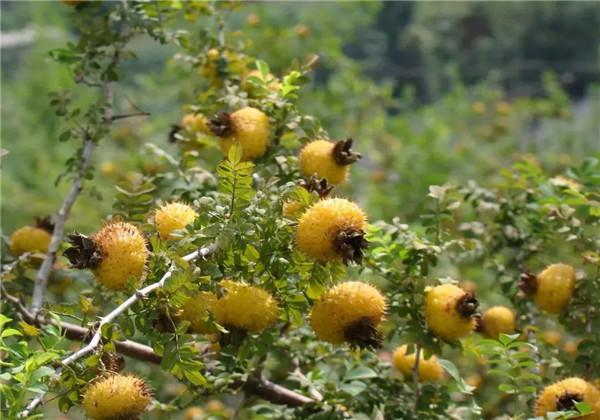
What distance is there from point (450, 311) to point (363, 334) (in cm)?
16

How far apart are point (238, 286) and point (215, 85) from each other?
26.6 inches

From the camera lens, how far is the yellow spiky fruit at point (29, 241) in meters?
1.60

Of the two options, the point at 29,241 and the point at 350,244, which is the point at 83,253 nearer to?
the point at 350,244

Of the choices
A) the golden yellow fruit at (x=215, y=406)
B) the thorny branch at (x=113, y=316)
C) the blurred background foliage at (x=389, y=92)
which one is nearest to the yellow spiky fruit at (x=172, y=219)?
the thorny branch at (x=113, y=316)

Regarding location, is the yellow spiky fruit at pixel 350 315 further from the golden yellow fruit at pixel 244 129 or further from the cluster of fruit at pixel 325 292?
the golden yellow fruit at pixel 244 129

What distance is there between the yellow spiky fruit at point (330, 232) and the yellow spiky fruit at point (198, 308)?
0.13 meters

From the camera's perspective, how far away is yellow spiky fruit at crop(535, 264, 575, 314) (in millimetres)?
1407

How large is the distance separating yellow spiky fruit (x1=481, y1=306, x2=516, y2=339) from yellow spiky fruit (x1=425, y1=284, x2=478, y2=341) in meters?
0.27

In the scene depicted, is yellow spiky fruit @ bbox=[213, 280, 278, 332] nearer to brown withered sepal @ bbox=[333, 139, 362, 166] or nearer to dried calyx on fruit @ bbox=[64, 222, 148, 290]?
dried calyx on fruit @ bbox=[64, 222, 148, 290]

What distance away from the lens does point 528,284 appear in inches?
56.6

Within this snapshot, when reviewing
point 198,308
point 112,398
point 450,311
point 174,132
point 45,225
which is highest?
point 174,132

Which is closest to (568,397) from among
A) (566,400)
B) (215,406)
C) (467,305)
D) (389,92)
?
(566,400)

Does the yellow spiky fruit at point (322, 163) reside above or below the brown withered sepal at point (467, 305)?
above

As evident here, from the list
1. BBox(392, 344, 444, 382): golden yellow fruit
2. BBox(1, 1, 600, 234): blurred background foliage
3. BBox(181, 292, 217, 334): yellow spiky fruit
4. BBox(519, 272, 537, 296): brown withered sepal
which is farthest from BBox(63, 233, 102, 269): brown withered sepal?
BBox(1, 1, 600, 234): blurred background foliage
